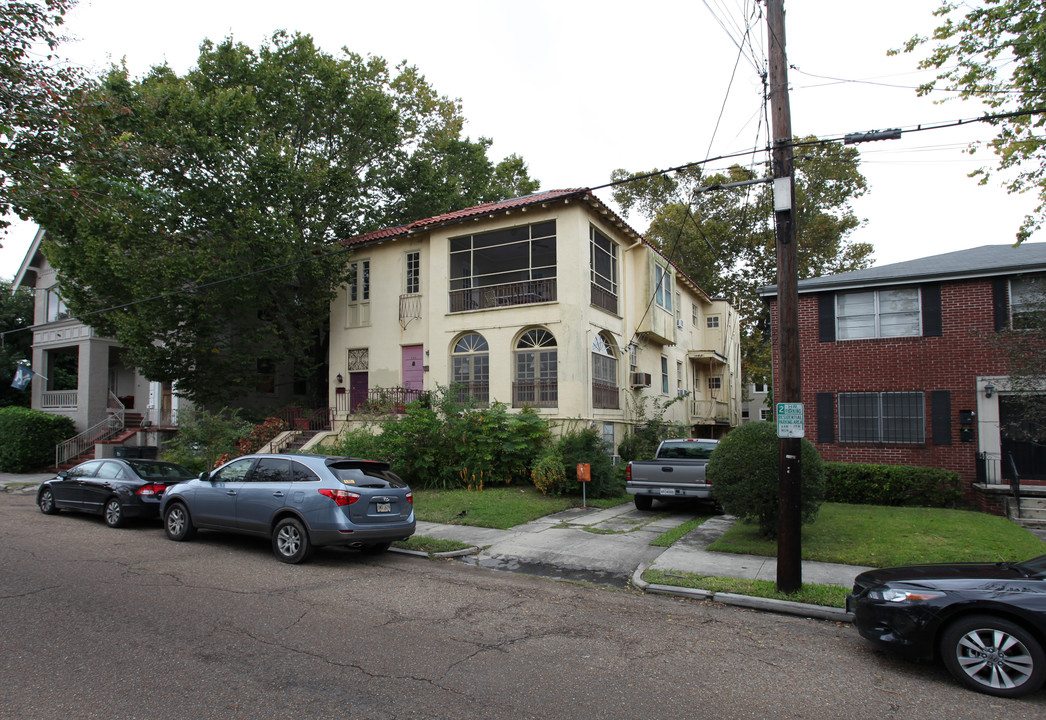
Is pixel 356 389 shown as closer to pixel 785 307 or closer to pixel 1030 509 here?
pixel 785 307

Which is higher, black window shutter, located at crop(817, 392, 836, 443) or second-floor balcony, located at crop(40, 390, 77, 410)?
second-floor balcony, located at crop(40, 390, 77, 410)

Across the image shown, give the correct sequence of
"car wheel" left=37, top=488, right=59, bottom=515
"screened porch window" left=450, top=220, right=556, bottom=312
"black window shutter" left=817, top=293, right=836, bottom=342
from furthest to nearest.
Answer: "screened porch window" left=450, top=220, right=556, bottom=312
"black window shutter" left=817, top=293, right=836, bottom=342
"car wheel" left=37, top=488, right=59, bottom=515

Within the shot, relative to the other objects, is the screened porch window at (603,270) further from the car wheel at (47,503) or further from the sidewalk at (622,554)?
the car wheel at (47,503)

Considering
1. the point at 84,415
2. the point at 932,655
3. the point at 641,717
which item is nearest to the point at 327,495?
the point at 641,717

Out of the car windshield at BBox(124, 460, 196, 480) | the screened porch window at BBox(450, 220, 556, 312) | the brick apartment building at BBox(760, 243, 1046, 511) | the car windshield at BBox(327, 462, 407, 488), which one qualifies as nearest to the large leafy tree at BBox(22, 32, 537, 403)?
the screened porch window at BBox(450, 220, 556, 312)

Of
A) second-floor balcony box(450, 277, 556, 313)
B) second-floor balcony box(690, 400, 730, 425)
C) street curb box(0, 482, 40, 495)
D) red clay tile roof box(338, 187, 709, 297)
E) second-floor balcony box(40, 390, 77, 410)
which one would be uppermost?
red clay tile roof box(338, 187, 709, 297)

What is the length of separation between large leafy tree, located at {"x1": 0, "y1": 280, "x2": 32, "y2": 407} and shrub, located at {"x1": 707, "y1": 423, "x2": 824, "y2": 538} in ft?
103

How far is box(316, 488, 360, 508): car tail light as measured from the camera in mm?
8844

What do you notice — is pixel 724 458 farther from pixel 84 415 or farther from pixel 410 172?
pixel 84 415

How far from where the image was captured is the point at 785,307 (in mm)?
7914

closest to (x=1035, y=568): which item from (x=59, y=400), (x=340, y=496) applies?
(x=340, y=496)

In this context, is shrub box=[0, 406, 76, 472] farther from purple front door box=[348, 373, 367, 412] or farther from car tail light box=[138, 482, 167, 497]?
car tail light box=[138, 482, 167, 497]

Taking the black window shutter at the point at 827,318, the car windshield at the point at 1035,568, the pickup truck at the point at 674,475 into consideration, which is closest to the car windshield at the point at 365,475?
the pickup truck at the point at 674,475

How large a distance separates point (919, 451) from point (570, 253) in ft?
33.9
